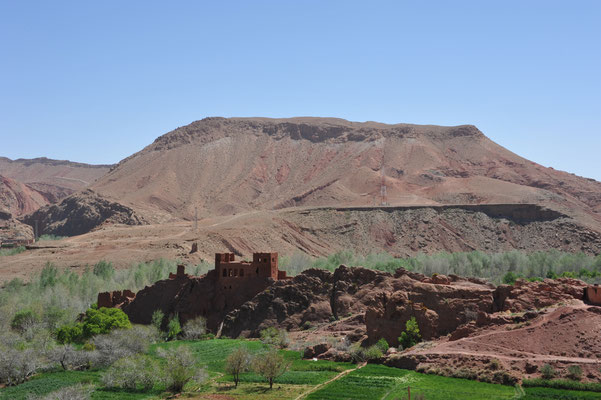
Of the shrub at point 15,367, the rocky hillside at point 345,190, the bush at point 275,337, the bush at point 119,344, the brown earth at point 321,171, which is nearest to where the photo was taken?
the shrub at point 15,367

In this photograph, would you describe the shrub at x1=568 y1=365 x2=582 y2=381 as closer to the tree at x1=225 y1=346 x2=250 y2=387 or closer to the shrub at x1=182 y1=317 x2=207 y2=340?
the tree at x1=225 y1=346 x2=250 y2=387

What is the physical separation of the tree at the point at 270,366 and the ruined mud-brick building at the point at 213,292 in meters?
18.0

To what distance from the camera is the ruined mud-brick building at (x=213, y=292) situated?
55.2 metres

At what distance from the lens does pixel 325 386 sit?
3425cm

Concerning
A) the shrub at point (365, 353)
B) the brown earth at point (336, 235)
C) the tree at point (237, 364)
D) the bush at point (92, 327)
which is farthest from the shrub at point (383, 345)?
the brown earth at point (336, 235)

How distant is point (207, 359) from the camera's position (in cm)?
4397

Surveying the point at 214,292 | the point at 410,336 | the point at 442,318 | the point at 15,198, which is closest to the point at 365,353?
the point at 410,336

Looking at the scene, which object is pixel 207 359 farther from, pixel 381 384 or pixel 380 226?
pixel 380 226

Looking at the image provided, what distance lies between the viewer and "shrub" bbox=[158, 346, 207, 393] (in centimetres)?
3569

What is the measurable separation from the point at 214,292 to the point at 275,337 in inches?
376

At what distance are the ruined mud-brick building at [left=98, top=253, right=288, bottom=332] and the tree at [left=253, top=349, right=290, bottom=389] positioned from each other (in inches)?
707

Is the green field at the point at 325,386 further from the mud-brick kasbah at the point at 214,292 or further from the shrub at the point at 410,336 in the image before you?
the mud-brick kasbah at the point at 214,292

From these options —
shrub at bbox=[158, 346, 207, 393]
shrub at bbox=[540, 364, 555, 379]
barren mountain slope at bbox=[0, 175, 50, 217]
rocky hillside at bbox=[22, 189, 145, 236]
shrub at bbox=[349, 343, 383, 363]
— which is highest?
barren mountain slope at bbox=[0, 175, 50, 217]

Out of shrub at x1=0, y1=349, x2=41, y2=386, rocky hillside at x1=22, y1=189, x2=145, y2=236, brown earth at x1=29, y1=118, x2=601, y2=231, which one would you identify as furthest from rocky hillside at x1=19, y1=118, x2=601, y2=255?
shrub at x1=0, y1=349, x2=41, y2=386
